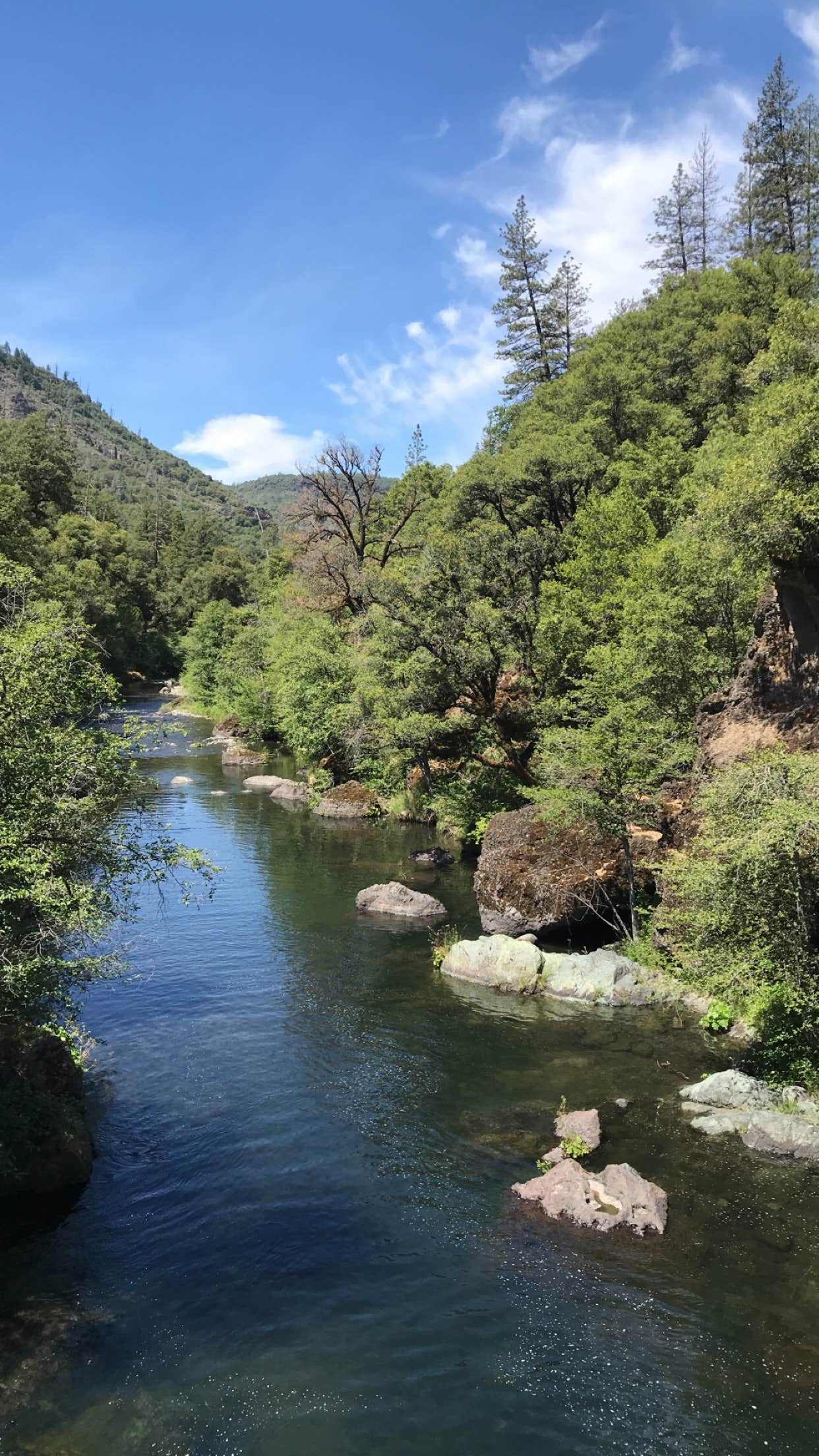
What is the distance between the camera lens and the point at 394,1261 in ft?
38.0

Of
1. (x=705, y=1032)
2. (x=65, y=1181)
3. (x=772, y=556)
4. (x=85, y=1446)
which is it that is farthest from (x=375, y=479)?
(x=85, y=1446)

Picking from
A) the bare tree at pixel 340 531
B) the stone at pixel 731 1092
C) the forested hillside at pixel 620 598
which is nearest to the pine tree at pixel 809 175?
the forested hillside at pixel 620 598

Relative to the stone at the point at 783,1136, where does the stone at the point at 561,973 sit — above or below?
above

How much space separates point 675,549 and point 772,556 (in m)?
8.65

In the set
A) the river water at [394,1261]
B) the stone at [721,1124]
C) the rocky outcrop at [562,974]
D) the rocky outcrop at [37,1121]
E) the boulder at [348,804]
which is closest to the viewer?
the river water at [394,1261]

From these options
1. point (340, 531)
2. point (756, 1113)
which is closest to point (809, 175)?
point (340, 531)

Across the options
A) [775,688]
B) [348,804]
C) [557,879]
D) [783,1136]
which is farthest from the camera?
[348,804]

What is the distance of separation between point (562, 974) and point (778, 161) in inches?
2726

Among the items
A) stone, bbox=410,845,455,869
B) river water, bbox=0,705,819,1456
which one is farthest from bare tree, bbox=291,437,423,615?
river water, bbox=0,705,819,1456

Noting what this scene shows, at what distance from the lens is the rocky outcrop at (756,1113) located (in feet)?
44.6

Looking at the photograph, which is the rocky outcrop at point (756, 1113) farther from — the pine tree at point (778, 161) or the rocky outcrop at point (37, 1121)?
the pine tree at point (778, 161)

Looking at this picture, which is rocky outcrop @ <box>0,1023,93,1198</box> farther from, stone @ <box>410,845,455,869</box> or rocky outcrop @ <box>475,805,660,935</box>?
stone @ <box>410,845,455,869</box>

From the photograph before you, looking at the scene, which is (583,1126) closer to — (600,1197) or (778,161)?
(600,1197)

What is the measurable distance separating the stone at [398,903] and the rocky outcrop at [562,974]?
13.6 feet
